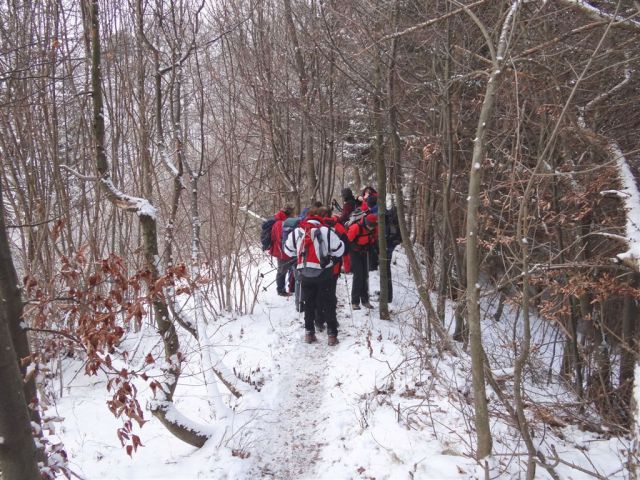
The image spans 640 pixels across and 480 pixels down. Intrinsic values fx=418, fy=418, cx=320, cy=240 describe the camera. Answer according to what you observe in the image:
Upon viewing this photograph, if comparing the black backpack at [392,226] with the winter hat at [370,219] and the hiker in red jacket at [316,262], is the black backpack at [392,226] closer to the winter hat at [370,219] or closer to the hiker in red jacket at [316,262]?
the winter hat at [370,219]

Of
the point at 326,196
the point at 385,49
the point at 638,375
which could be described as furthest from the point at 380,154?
the point at 638,375

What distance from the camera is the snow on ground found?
12.3ft

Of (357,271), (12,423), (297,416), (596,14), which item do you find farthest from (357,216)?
(12,423)

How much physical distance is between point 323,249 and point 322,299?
79cm

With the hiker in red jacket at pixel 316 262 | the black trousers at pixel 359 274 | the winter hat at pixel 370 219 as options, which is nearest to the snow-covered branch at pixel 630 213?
the hiker in red jacket at pixel 316 262

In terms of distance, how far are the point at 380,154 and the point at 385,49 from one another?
5.15 ft

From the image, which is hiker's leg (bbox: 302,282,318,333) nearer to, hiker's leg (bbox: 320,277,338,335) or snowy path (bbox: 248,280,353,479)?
hiker's leg (bbox: 320,277,338,335)

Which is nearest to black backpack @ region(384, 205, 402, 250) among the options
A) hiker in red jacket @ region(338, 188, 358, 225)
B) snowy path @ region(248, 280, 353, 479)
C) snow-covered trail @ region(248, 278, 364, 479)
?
hiker in red jacket @ region(338, 188, 358, 225)

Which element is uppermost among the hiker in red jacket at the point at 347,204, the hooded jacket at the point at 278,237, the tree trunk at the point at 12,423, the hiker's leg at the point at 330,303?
the hiker in red jacket at the point at 347,204

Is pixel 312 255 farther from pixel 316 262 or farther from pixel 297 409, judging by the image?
pixel 297 409

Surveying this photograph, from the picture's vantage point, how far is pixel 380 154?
6750 mm

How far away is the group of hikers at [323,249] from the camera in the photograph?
20.6 ft

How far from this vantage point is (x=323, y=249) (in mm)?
6262

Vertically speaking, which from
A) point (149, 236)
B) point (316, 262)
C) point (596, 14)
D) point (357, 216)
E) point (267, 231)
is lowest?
point (316, 262)
